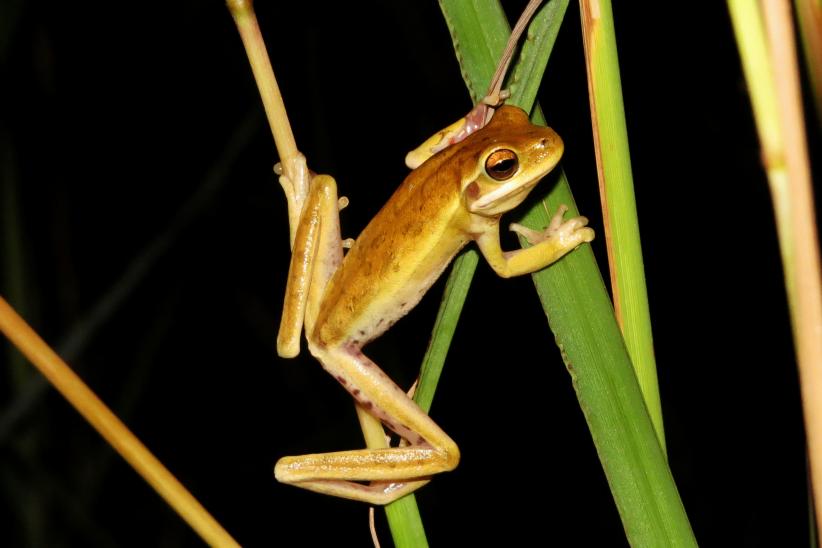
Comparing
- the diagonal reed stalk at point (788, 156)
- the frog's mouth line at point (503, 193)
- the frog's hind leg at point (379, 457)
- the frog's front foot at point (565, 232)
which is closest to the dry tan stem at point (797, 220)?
the diagonal reed stalk at point (788, 156)

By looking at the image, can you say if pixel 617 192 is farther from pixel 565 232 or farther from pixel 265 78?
pixel 265 78

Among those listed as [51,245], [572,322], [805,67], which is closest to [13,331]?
[572,322]

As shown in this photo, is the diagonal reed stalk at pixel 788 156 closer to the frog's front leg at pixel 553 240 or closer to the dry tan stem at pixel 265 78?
the frog's front leg at pixel 553 240

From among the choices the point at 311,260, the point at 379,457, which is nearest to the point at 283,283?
the point at 311,260

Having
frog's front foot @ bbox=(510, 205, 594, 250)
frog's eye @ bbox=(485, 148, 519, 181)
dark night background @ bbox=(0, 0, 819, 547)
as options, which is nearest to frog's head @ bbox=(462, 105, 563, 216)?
frog's eye @ bbox=(485, 148, 519, 181)

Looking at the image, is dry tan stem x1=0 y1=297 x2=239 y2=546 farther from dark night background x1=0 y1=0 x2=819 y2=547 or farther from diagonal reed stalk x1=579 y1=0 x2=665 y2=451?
dark night background x1=0 y1=0 x2=819 y2=547

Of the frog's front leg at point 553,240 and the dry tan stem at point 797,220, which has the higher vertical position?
the dry tan stem at point 797,220

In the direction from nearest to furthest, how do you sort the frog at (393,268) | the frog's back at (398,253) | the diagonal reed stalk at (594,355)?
the diagonal reed stalk at (594,355) → the frog at (393,268) → the frog's back at (398,253)
